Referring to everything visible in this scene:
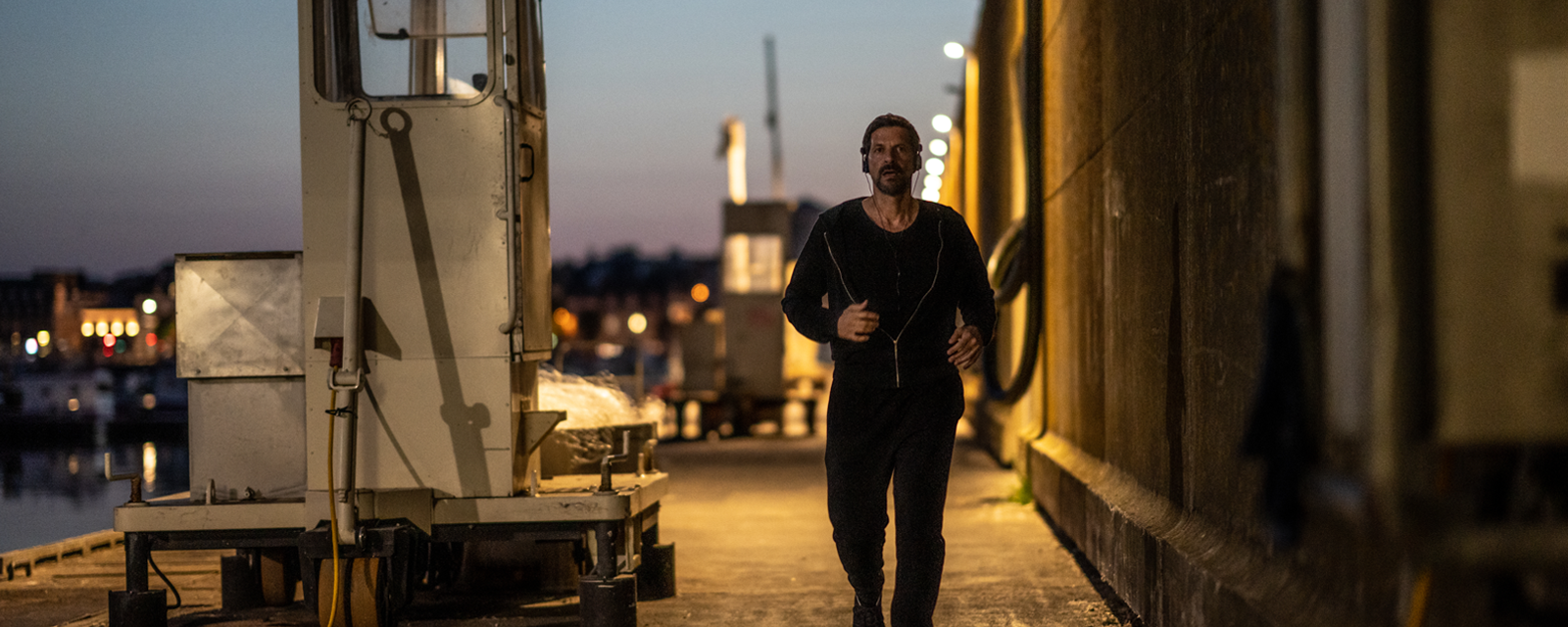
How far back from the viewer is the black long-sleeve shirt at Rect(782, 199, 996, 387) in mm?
4594

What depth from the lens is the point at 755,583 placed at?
24.0 feet

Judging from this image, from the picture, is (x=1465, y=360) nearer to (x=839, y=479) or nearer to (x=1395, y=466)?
(x=1395, y=466)

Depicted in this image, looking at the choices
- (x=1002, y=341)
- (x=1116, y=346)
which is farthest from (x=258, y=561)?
(x=1002, y=341)

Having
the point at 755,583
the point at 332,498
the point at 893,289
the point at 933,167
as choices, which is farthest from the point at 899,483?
the point at 933,167

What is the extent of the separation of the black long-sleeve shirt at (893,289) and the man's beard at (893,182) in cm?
12

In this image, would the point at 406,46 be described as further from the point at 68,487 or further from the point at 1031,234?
the point at 68,487

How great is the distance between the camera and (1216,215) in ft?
15.1

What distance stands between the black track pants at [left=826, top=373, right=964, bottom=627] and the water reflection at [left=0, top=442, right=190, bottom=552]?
7495mm

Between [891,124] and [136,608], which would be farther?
[136,608]

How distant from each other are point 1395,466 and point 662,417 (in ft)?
94.8

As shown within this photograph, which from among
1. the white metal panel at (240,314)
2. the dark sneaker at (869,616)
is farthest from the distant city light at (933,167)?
the dark sneaker at (869,616)

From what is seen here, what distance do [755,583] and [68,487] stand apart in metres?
17.5

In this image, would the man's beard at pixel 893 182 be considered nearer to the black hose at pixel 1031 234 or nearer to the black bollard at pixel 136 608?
the black bollard at pixel 136 608

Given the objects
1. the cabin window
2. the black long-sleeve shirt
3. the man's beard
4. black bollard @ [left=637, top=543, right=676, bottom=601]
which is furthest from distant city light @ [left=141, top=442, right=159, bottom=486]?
the man's beard
